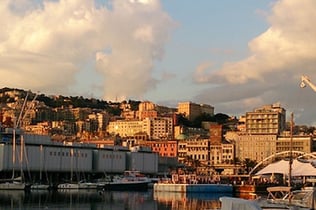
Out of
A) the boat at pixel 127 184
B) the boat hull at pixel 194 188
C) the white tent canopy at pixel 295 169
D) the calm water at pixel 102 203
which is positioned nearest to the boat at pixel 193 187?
the boat hull at pixel 194 188

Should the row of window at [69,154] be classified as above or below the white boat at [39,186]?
above

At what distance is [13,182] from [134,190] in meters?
22.0

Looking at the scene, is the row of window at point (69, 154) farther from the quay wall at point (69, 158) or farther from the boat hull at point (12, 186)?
the boat hull at point (12, 186)

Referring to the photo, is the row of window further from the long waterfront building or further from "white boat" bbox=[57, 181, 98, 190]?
"white boat" bbox=[57, 181, 98, 190]

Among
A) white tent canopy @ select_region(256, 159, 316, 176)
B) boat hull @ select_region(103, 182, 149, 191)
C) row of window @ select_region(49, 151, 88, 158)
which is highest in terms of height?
row of window @ select_region(49, 151, 88, 158)

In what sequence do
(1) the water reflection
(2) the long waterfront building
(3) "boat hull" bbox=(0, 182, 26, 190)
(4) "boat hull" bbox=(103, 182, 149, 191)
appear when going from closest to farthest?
(1) the water reflection < (3) "boat hull" bbox=(0, 182, 26, 190) < (4) "boat hull" bbox=(103, 182, 149, 191) < (2) the long waterfront building

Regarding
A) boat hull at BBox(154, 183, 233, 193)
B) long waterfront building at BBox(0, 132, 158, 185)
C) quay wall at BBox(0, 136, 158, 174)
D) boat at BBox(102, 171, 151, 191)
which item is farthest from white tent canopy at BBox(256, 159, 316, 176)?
quay wall at BBox(0, 136, 158, 174)

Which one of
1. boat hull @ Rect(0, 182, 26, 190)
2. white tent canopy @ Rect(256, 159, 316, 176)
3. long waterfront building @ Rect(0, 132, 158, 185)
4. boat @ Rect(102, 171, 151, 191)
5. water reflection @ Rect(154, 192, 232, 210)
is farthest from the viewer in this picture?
long waterfront building @ Rect(0, 132, 158, 185)

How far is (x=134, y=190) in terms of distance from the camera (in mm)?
117500

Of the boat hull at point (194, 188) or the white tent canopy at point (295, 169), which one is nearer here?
the white tent canopy at point (295, 169)

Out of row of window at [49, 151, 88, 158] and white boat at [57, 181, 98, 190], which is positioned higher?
row of window at [49, 151, 88, 158]

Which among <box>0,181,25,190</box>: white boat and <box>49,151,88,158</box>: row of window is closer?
<box>0,181,25,190</box>: white boat

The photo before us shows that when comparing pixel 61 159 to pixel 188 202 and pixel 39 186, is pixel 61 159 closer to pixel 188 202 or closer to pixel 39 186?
pixel 39 186

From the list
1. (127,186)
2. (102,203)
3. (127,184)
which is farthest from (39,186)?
(102,203)
